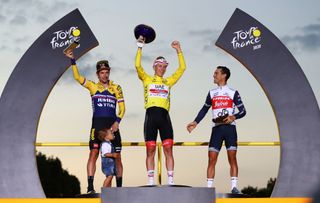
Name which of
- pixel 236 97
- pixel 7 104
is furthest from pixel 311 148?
pixel 7 104

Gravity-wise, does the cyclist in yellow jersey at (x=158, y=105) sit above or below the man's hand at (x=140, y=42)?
below

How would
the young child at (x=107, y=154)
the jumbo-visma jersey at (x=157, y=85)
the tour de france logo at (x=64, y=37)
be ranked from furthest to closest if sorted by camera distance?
the tour de france logo at (x=64, y=37) → the young child at (x=107, y=154) → the jumbo-visma jersey at (x=157, y=85)

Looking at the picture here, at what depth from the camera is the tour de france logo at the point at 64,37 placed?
34.4 ft

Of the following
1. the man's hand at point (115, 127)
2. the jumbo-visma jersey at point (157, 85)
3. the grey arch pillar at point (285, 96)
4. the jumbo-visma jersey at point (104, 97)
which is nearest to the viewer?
the jumbo-visma jersey at point (157, 85)

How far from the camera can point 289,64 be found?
1035cm

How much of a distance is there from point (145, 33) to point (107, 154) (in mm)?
1691

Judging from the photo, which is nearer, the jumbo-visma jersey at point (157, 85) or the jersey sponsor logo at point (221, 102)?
the jumbo-visma jersey at point (157, 85)

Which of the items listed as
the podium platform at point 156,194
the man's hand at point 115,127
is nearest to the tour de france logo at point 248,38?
the man's hand at point 115,127

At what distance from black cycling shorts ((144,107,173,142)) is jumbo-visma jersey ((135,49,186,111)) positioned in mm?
99

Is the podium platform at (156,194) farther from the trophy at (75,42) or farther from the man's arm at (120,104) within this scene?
the trophy at (75,42)

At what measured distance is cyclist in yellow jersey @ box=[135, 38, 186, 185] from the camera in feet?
29.7

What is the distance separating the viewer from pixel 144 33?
371 inches

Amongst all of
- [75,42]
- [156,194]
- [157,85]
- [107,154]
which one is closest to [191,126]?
[157,85]

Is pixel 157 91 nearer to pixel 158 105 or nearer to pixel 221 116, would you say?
pixel 158 105
